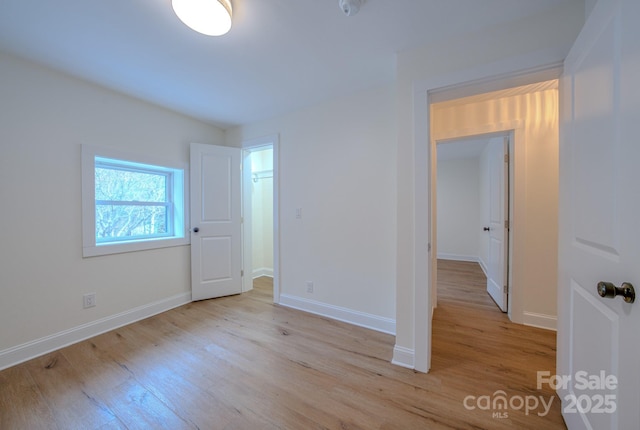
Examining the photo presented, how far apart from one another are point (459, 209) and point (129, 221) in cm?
646

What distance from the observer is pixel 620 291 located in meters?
0.75

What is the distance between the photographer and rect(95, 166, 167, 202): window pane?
2.41 metres

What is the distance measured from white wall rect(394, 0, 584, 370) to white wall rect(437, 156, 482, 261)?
4.67 metres

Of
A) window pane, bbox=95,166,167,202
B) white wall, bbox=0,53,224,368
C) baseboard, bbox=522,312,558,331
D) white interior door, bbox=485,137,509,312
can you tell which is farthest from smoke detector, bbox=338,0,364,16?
baseboard, bbox=522,312,558,331

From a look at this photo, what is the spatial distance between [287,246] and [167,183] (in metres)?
1.77

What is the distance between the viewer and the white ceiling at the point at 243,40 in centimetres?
140

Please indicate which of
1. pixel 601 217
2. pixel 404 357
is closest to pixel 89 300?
pixel 404 357

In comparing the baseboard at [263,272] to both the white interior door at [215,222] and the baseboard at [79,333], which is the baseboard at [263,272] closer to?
the white interior door at [215,222]

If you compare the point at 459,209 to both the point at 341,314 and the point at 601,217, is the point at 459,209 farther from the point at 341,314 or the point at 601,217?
the point at 601,217

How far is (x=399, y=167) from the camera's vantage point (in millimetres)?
1798

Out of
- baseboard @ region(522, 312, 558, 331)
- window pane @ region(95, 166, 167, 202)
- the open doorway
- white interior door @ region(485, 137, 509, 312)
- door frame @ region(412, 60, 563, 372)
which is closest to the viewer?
door frame @ region(412, 60, 563, 372)

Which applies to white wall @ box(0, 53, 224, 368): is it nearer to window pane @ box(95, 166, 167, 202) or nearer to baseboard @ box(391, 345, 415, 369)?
window pane @ box(95, 166, 167, 202)

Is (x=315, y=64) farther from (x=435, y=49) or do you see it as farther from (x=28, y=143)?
(x=28, y=143)

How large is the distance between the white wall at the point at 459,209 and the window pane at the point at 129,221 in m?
5.96
